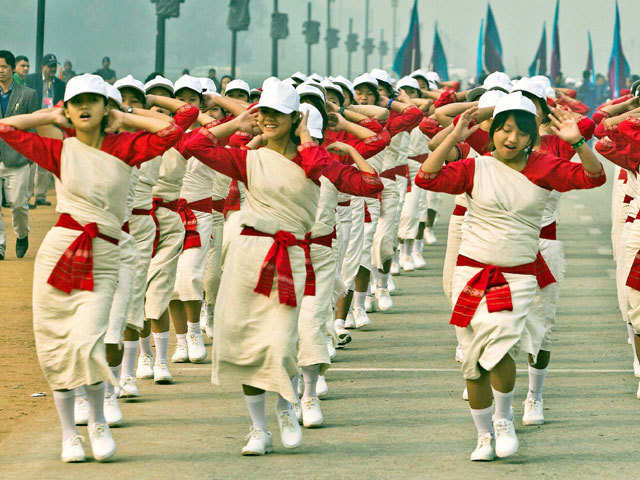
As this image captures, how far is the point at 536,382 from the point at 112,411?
2.61 meters

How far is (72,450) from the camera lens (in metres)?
8.12

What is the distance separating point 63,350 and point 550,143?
343cm

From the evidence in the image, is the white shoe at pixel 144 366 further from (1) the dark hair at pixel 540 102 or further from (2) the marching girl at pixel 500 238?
(1) the dark hair at pixel 540 102

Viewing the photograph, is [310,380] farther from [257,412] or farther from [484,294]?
[484,294]

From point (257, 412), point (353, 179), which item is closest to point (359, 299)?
point (353, 179)

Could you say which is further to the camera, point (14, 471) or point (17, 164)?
point (17, 164)

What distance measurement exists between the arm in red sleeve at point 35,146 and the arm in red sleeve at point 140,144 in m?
0.27

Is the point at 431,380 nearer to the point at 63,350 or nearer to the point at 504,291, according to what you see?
the point at 504,291

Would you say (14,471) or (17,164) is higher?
(17,164)

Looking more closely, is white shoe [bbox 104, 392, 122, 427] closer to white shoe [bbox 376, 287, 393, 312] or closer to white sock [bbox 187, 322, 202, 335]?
white sock [bbox 187, 322, 202, 335]

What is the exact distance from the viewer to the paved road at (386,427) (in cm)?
803

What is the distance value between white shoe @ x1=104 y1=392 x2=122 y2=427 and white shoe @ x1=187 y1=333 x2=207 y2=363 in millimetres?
2412

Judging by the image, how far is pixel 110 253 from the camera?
8.38 m

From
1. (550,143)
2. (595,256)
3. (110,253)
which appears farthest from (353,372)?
(595,256)
